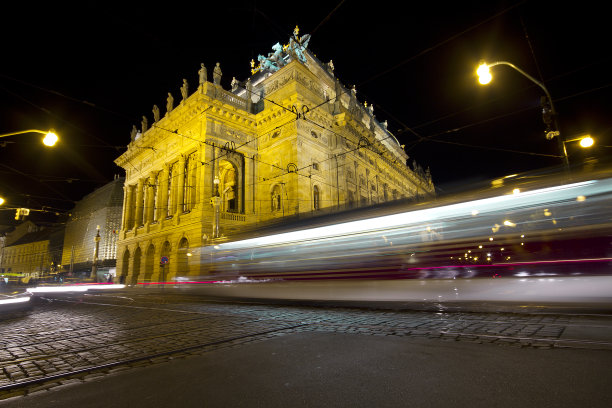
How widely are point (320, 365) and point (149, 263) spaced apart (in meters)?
32.5

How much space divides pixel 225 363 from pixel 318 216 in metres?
6.85

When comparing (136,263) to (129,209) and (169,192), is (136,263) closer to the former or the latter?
(129,209)

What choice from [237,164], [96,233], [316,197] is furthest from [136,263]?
[96,233]

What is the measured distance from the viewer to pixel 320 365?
333 centimetres

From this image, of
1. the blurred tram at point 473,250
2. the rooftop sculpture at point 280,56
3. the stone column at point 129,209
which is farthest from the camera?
the stone column at point 129,209

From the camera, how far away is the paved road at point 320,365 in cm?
250

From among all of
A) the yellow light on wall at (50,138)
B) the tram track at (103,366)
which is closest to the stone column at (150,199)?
the yellow light on wall at (50,138)

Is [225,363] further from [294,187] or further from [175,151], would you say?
[175,151]

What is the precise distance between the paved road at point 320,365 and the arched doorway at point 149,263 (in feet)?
91.3

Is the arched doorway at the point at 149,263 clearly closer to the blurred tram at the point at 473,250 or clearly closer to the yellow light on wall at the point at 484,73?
the blurred tram at the point at 473,250

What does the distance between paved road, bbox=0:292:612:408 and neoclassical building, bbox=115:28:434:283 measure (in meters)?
17.8

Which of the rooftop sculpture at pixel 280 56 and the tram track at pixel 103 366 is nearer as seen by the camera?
the tram track at pixel 103 366

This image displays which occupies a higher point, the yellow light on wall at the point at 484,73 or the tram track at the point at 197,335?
the yellow light on wall at the point at 484,73

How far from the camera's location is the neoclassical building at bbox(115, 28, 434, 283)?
26234mm
